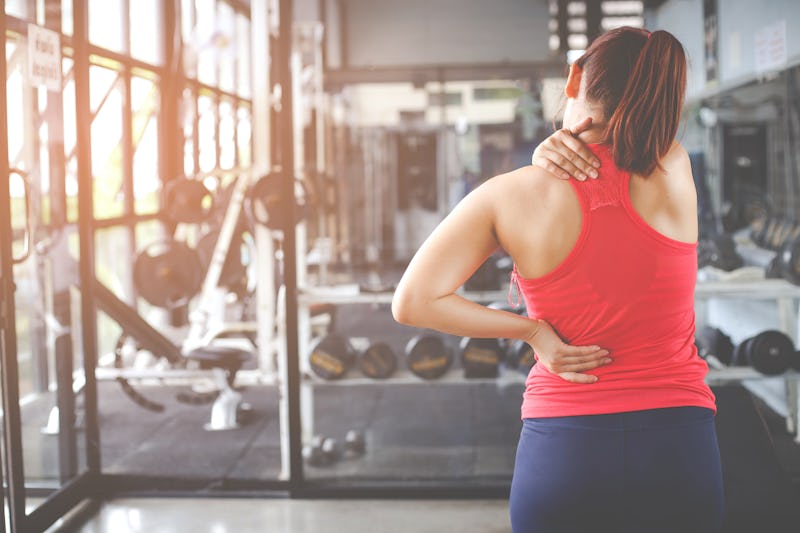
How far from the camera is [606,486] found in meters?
1.14

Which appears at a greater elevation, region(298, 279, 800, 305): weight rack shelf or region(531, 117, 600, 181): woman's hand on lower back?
region(531, 117, 600, 181): woman's hand on lower back

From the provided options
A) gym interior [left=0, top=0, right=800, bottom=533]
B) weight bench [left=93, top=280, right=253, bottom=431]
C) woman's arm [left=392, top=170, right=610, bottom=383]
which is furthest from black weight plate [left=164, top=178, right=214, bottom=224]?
woman's arm [left=392, top=170, right=610, bottom=383]

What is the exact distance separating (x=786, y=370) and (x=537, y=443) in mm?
2812

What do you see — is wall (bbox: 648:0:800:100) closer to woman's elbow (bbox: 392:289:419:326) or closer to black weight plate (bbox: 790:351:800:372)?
black weight plate (bbox: 790:351:800:372)

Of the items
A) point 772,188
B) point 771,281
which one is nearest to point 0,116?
point 771,281

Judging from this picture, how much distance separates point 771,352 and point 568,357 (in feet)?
9.00

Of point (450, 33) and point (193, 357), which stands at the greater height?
point (450, 33)

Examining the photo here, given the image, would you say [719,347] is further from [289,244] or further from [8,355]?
[8,355]

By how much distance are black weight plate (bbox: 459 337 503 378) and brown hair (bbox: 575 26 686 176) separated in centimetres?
259

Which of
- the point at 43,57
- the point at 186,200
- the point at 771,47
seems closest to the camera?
the point at 43,57

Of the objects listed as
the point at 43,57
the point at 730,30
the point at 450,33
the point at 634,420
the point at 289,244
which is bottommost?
the point at 634,420

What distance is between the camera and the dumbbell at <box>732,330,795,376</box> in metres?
3.61

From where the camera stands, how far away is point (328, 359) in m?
3.77

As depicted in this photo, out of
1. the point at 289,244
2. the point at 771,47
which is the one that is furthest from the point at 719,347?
the point at 771,47
